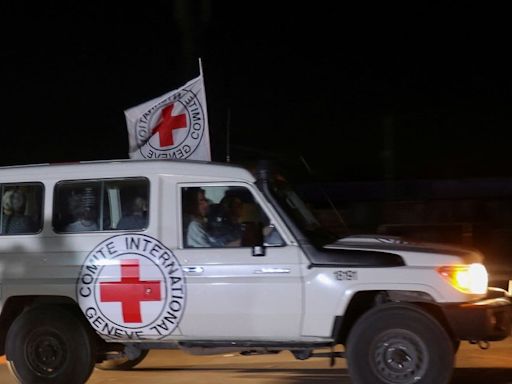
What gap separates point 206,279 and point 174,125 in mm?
2308

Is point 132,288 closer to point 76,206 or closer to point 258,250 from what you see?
point 76,206

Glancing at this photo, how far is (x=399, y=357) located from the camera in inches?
256

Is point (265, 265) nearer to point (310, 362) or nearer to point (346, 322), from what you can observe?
point (346, 322)

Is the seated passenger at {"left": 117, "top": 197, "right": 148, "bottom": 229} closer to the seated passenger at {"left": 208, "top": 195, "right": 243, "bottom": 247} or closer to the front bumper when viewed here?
the seated passenger at {"left": 208, "top": 195, "right": 243, "bottom": 247}

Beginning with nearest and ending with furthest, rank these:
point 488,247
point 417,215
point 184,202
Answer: point 184,202
point 488,247
point 417,215

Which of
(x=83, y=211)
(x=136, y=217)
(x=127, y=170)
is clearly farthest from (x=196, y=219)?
(x=83, y=211)

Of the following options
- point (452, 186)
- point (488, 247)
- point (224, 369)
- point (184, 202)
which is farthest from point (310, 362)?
point (452, 186)

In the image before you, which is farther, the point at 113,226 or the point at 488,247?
the point at 488,247

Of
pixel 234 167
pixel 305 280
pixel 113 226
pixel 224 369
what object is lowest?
pixel 224 369

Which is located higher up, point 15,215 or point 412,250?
point 15,215

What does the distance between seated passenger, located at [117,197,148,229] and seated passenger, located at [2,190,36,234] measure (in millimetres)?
883

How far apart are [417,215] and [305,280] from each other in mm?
15345

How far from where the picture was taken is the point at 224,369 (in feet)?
28.0

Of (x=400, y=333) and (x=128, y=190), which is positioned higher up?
(x=128, y=190)
